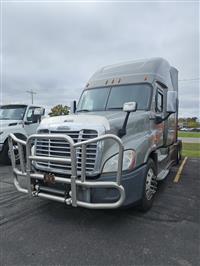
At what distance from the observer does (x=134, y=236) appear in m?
3.34

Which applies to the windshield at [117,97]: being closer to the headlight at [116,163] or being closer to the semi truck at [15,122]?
the headlight at [116,163]

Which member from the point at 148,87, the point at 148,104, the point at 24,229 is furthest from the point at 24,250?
the point at 148,87

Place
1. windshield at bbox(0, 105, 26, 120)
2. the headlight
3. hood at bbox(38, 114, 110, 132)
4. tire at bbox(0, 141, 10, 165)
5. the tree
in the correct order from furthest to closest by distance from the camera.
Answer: the tree
windshield at bbox(0, 105, 26, 120)
tire at bbox(0, 141, 10, 165)
hood at bbox(38, 114, 110, 132)
the headlight

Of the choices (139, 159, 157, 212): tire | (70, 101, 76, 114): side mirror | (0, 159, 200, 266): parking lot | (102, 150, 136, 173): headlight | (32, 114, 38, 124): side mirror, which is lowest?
(0, 159, 200, 266): parking lot

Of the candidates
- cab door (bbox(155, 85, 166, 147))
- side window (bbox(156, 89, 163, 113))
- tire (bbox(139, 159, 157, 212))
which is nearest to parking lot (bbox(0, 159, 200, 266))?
tire (bbox(139, 159, 157, 212))

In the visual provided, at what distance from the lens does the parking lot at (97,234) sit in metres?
2.82

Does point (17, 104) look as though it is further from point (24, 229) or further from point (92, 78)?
point (24, 229)

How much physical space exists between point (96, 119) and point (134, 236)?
185 centimetres

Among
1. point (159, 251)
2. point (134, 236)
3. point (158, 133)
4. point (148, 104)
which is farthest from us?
point (158, 133)

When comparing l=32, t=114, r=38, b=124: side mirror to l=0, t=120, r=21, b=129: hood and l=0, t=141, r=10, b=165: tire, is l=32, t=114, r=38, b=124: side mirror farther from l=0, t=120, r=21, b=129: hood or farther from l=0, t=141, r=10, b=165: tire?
l=0, t=141, r=10, b=165: tire

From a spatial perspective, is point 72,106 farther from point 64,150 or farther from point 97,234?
point 97,234

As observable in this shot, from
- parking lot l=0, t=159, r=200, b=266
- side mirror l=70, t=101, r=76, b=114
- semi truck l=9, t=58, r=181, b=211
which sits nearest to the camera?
parking lot l=0, t=159, r=200, b=266

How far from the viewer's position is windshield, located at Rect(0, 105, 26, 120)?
29.5 ft

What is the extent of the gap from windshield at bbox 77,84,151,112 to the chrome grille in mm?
1531
